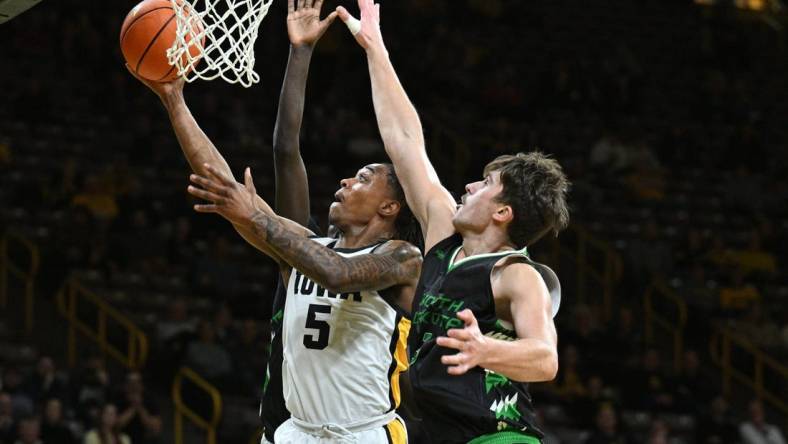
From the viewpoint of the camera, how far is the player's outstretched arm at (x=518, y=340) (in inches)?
146

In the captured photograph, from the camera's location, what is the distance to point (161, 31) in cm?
530

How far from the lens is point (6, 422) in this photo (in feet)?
31.3

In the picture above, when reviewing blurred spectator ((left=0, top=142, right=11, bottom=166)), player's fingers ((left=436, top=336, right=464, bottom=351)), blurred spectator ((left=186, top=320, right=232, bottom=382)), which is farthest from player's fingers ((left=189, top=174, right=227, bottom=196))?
blurred spectator ((left=0, top=142, right=11, bottom=166))

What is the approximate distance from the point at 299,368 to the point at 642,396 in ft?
26.9

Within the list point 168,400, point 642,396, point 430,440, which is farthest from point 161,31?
point 642,396

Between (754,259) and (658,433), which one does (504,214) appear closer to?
(658,433)

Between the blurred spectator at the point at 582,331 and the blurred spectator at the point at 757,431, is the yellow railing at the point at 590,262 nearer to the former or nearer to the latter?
the blurred spectator at the point at 582,331

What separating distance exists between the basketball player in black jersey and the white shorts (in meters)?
0.82

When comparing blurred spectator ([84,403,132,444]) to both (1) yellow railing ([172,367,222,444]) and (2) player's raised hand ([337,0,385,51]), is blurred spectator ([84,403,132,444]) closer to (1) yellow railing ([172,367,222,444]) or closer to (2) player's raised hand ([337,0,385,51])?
(1) yellow railing ([172,367,222,444])

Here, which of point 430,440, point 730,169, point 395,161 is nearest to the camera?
point 430,440

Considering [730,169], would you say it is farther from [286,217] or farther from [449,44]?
[286,217]

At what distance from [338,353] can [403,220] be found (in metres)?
0.71

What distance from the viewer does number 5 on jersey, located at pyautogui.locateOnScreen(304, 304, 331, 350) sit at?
5125 millimetres

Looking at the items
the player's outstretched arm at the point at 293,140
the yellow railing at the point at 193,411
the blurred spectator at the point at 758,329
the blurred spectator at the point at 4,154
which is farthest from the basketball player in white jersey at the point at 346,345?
→ the blurred spectator at the point at 758,329
